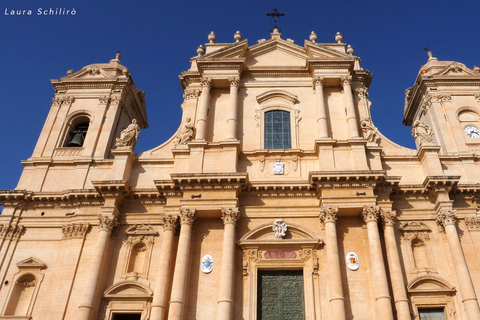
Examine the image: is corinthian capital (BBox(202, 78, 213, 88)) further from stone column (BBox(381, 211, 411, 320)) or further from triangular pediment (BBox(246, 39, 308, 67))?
stone column (BBox(381, 211, 411, 320))

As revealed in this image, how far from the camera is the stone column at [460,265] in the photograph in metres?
14.5

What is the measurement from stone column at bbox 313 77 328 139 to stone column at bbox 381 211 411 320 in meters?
4.31

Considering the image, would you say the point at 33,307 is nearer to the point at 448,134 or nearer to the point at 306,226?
the point at 306,226

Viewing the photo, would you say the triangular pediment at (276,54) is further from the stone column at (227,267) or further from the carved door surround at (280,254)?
the carved door surround at (280,254)

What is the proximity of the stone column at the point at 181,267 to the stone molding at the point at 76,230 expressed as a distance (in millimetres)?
4087

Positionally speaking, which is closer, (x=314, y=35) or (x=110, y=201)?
(x=110, y=201)

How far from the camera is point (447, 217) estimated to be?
1634 centimetres

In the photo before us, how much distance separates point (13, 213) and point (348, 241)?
13541 millimetres

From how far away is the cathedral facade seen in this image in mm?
15312

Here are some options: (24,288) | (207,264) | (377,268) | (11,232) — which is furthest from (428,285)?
(11,232)

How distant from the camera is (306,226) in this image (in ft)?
55.0

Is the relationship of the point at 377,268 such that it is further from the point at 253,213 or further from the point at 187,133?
the point at 187,133

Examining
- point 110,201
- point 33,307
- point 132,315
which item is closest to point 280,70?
point 110,201

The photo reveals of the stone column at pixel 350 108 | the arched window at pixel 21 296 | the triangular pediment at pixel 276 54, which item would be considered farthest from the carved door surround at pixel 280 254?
the triangular pediment at pixel 276 54
